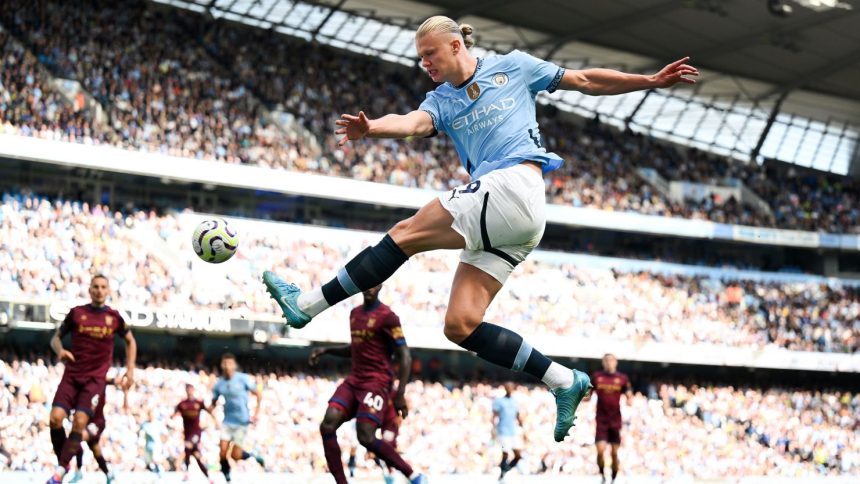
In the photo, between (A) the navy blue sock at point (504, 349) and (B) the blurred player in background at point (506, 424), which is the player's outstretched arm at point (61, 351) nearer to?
(A) the navy blue sock at point (504, 349)

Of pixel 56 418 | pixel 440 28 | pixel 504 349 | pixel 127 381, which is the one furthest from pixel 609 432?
pixel 440 28

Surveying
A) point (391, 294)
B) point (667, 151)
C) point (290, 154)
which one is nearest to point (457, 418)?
point (391, 294)

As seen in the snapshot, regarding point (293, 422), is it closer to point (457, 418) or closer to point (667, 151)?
point (457, 418)

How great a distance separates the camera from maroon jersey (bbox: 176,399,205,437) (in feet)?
53.2

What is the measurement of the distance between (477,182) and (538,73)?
0.94m

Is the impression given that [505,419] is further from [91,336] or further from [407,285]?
[407,285]

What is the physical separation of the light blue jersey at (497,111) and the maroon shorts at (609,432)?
442 inches

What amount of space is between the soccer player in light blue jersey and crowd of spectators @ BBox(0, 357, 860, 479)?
10.5m

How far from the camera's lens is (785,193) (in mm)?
48031

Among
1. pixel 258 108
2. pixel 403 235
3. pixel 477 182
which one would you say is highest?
pixel 258 108

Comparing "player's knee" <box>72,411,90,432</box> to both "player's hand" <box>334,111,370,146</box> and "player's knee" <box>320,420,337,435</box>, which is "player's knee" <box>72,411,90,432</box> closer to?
"player's knee" <box>320,420,337,435</box>

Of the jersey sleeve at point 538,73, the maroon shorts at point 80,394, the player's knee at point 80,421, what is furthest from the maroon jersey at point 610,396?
the jersey sleeve at point 538,73

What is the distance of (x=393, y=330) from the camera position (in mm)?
11750

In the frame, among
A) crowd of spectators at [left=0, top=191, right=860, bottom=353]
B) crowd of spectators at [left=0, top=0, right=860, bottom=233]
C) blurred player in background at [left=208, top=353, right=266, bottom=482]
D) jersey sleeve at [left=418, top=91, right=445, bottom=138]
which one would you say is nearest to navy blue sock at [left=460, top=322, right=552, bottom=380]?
jersey sleeve at [left=418, top=91, right=445, bottom=138]
